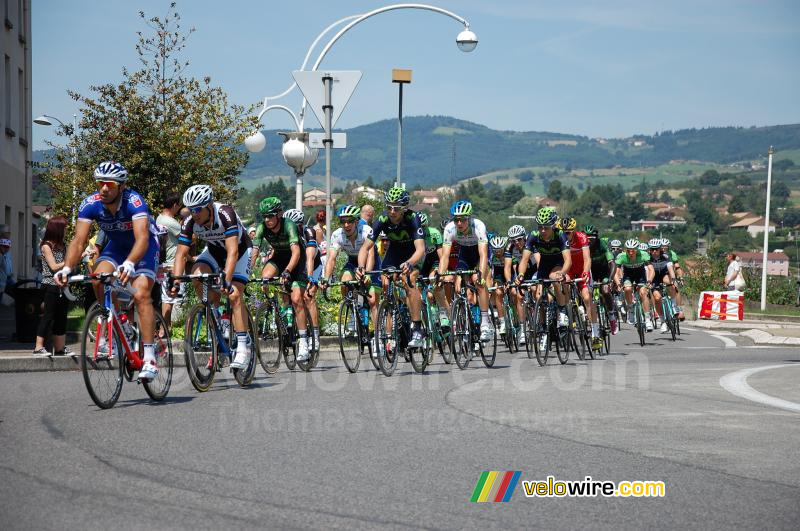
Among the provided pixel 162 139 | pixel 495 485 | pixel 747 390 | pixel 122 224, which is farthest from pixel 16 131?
pixel 495 485

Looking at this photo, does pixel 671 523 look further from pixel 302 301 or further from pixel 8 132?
pixel 8 132

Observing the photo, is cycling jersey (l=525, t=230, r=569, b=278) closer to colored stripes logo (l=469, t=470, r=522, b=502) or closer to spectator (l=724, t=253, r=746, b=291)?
colored stripes logo (l=469, t=470, r=522, b=502)

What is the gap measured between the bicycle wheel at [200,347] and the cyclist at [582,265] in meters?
6.58

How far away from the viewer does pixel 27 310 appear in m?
15.6

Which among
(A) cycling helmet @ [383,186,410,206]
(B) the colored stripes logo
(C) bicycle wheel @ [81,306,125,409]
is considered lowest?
(B) the colored stripes logo

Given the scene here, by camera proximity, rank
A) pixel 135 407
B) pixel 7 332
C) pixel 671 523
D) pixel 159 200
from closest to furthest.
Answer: pixel 671 523
pixel 135 407
pixel 7 332
pixel 159 200

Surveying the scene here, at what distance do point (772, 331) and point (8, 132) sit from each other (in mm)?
21194

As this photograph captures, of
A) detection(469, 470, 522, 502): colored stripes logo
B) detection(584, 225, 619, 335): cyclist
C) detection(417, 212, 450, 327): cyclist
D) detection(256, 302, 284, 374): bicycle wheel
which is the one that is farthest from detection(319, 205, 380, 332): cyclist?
detection(469, 470, 522, 502): colored stripes logo

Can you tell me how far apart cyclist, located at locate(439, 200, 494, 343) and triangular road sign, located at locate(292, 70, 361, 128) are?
9.66 feet

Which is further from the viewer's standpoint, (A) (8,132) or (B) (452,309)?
(A) (8,132)

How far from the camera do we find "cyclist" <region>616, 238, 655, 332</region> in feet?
72.4

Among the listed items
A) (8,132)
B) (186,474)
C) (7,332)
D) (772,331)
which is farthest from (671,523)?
(8,132)

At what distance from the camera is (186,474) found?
21.2ft

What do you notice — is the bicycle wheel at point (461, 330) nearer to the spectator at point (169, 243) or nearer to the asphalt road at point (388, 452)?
the asphalt road at point (388, 452)
